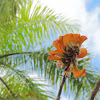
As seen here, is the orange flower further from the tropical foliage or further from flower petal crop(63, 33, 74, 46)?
the tropical foliage

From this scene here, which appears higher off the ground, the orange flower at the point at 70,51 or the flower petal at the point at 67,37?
the flower petal at the point at 67,37

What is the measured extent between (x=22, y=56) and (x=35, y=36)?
324 millimetres

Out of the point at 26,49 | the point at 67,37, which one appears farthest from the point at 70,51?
the point at 26,49

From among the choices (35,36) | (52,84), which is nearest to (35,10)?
(35,36)

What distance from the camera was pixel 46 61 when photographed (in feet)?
6.97

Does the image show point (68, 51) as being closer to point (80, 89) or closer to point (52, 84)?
point (80, 89)

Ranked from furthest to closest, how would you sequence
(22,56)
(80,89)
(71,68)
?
(22,56) < (80,89) < (71,68)

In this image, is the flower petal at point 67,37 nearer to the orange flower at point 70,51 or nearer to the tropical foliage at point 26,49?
the orange flower at point 70,51

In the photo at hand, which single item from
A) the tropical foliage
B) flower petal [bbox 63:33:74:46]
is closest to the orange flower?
flower petal [bbox 63:33:74:46]

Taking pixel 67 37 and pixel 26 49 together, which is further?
pixel 26 49

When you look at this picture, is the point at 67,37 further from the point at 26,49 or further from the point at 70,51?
the point at 26,49

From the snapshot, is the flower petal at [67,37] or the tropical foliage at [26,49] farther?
the tropical foliage at [26,49]

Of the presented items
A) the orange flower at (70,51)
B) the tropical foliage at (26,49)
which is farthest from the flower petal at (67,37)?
the tropical foliage at (26,49)

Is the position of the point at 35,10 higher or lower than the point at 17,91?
higher
